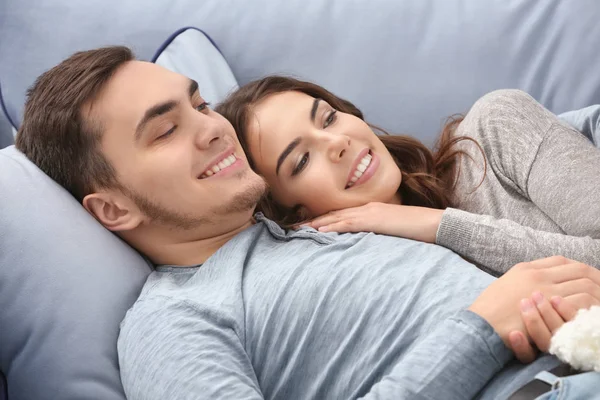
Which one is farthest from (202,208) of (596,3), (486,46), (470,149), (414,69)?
(596,3)

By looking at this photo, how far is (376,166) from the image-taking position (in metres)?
1.33

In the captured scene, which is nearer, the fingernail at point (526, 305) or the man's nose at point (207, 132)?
the fingernail at point (526, 305)

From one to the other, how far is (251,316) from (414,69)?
0.85 meters

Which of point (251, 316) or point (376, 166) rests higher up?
point (376, 166)

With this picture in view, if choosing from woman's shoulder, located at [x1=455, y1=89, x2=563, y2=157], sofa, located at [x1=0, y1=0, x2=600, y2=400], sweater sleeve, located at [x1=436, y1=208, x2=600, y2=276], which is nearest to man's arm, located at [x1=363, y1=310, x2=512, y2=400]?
sweater sleeve, located at [x1=436, y1=208, x2=600, y2=276]

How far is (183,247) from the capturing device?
1.25 m

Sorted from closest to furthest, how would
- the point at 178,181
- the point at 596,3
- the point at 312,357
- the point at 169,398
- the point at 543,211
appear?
the point at 169,398 < the point at 312,357 < the point at 178,181 < the point at 543,211 < the point at 596,3

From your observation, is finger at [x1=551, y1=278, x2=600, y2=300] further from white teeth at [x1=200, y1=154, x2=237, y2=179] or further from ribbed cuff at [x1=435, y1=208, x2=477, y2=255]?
white teeth at [x1=200, y1=154, x2=237, y2=179]

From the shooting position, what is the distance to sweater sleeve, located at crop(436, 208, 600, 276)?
119 centimetres

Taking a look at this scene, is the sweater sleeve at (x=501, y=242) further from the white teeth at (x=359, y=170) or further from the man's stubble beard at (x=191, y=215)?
the man's stubble beard at (x=191, y=215)

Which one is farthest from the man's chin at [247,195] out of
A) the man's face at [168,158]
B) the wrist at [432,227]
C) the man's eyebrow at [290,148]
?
the wrist at [432,227]

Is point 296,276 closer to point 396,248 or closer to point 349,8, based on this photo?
point 396,248

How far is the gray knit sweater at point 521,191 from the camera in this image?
1209 millimetres

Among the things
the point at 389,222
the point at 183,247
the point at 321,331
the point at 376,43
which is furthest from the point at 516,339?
the point at 376,43
